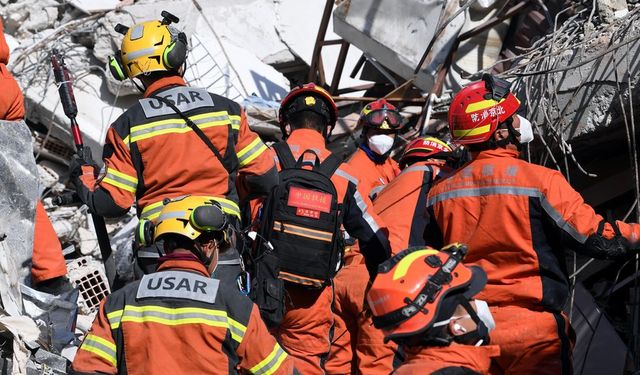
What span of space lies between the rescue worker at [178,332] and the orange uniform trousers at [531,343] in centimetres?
110

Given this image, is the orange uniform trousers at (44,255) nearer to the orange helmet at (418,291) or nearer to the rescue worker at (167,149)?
the rescue worker at (167,149)

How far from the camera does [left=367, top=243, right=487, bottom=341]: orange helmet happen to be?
13.1 feet

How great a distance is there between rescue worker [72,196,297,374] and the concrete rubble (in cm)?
201

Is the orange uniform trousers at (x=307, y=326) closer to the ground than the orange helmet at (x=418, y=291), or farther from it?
closer to the ground

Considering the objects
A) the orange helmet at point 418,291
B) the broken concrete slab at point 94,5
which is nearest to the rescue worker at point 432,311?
the orange helmet at point 418,291

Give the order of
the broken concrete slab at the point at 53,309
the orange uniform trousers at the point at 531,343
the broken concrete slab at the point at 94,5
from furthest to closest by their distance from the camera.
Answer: the broken concrete slab at the point at 94,5, the broken concrete slab at the point at 53,309, the orange uniform trousers at the point at 531,343

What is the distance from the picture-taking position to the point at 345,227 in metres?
6.05

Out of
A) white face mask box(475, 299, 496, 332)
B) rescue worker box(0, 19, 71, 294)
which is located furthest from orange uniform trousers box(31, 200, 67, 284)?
white face mask box(475, 299, 496, 332)

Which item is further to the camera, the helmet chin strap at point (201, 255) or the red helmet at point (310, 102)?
the red helmet at point (310, 102)

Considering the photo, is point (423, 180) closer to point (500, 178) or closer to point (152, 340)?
point (500, 178)

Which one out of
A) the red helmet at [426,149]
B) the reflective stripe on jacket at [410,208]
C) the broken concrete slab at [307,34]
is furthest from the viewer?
the broken concrete slab at [307,34]

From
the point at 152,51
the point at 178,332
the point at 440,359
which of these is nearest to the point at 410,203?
the point at 152,51

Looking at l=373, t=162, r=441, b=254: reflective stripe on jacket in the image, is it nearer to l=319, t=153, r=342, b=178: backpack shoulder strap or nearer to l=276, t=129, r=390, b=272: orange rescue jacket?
l=276, t=129, r=390, b=272: orange rescue jacket

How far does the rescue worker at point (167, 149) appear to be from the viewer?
5.46 metres
